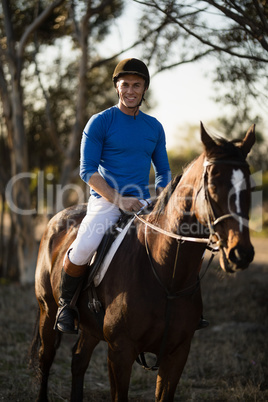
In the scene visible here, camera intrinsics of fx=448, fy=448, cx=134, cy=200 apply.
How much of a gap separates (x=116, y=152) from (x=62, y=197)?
8.56m

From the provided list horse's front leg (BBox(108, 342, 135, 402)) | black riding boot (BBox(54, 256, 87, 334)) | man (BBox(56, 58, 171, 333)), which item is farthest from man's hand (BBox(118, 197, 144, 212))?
horse's front leg (BBox(108, 342, 135, 402))

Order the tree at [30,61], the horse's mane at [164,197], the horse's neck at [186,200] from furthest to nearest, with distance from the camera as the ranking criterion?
the tree at [30,61]
the horse's mane at [164,197]
the horse's neck at [186,200]

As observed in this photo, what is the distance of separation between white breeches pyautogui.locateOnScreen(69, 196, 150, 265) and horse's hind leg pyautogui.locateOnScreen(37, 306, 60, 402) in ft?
4.21

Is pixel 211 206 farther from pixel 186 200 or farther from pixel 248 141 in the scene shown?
pixel 248 141

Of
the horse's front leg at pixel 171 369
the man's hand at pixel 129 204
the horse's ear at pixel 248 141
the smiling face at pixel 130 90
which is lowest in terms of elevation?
the horse's front leg at pixel 171 369

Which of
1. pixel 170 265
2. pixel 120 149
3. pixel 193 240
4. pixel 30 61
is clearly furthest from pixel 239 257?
pixel 30 61

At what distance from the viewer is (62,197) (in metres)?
11.9

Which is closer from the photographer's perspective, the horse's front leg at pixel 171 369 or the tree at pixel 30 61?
the horse's front leg at pixel 171 369

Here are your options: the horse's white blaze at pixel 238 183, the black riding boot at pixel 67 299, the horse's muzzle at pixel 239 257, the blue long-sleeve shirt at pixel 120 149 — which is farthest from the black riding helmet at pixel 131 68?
the horse's muzzle at pixel 239 257

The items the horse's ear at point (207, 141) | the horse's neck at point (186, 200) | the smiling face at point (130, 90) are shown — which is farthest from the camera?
the smiling face at point (130, 90)

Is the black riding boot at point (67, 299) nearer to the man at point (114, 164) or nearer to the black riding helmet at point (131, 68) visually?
the man at point (114, 164)

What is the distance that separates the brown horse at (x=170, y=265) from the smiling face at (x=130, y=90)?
859 millimetres

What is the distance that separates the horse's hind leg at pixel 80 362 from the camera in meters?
4.18

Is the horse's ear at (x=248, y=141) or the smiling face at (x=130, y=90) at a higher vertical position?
the smiling face at (x=130, y=90)
